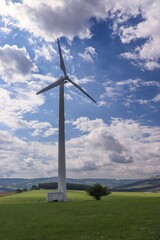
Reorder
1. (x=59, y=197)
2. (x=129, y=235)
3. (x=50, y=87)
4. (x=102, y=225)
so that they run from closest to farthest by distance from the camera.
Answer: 1. (x=129, y=235)
2. (x=102, y=225)
3. (x=59, y=197)
4. (x=50, y=87)

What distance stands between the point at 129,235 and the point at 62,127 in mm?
64225

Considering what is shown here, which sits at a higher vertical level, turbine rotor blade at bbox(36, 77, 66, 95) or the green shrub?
turbine rotor blade at bbox(36, 77, 66, 95)

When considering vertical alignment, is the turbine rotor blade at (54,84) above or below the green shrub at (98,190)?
above

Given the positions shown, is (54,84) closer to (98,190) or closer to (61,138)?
(61,138)

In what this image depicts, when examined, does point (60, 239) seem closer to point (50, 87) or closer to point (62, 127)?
point (62, 127)

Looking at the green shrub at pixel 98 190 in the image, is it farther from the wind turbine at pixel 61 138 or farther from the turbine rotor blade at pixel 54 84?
the turbine rotor blade at pixel 54 84

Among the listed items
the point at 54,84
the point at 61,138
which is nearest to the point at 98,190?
the point at 61,138

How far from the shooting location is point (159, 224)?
3372 cm

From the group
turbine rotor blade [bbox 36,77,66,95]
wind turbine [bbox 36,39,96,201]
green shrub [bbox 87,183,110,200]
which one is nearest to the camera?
wind turbine [bbox 36,39,96,201]

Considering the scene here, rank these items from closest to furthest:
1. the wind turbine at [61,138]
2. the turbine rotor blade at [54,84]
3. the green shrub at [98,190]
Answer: the wind turbine at [61,138]
the green shrub at [98,190]
the turbine rotor blade at [54,84]

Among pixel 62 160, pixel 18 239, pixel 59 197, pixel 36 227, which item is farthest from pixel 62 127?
pixel 18 239

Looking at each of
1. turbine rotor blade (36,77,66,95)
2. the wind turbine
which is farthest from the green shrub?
turbine rotor blade (36,77,66,95)

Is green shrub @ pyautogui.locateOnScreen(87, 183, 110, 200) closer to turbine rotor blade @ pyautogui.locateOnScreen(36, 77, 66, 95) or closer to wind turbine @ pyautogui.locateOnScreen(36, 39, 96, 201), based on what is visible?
wind turbine @ pyautogui.locateOnScreen(36, 39, 96, 201)

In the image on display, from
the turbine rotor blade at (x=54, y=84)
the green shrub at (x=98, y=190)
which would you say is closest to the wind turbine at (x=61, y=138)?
the turbine rotor blade at (x=54, y=84)
